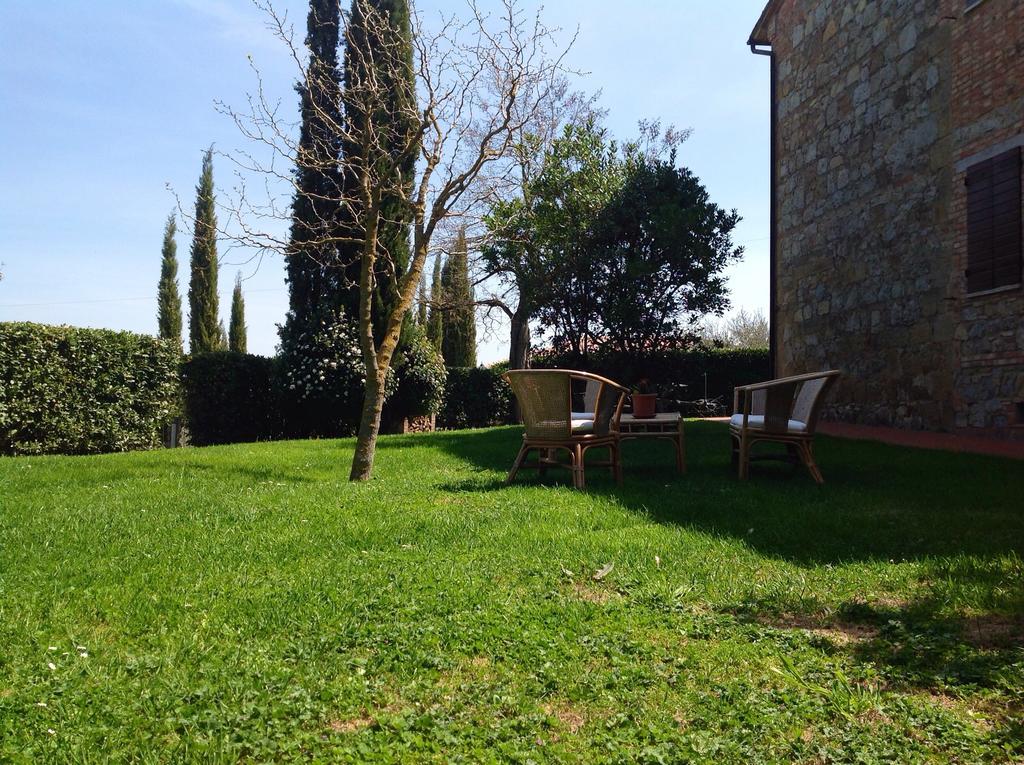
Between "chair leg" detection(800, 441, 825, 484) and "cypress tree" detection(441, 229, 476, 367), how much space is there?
16.3 metres

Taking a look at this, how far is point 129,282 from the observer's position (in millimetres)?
17906

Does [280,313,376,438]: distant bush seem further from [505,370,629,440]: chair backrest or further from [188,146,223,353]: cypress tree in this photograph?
[188,146,223,353]: cypress tree

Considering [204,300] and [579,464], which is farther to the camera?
[204,300]

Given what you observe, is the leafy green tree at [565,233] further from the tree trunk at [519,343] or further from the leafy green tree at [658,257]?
the tree trunk at [519,343]

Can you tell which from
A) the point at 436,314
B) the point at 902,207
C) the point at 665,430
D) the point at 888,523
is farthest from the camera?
the point at 436,314

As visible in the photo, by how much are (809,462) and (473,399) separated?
458 inches

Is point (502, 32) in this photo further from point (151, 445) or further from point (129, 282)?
point (129, 282)

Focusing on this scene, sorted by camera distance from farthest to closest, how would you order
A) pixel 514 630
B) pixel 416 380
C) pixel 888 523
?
pixel 416 380 < pixel 888 523 < pixel 514 630

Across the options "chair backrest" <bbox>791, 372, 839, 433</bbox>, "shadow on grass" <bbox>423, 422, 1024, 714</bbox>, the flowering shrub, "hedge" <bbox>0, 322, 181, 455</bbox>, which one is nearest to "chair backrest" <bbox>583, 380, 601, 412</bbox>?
"shadow on grass" <bbox>423, 422, 1024, 714</bbox>

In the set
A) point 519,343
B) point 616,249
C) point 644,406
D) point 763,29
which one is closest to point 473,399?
point 519,343

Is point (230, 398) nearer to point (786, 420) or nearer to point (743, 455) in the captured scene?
point (743, 455)

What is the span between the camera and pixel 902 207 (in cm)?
966

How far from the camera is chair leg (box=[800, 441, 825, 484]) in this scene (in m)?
Result: 5.61

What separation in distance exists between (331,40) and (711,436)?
10271mm
